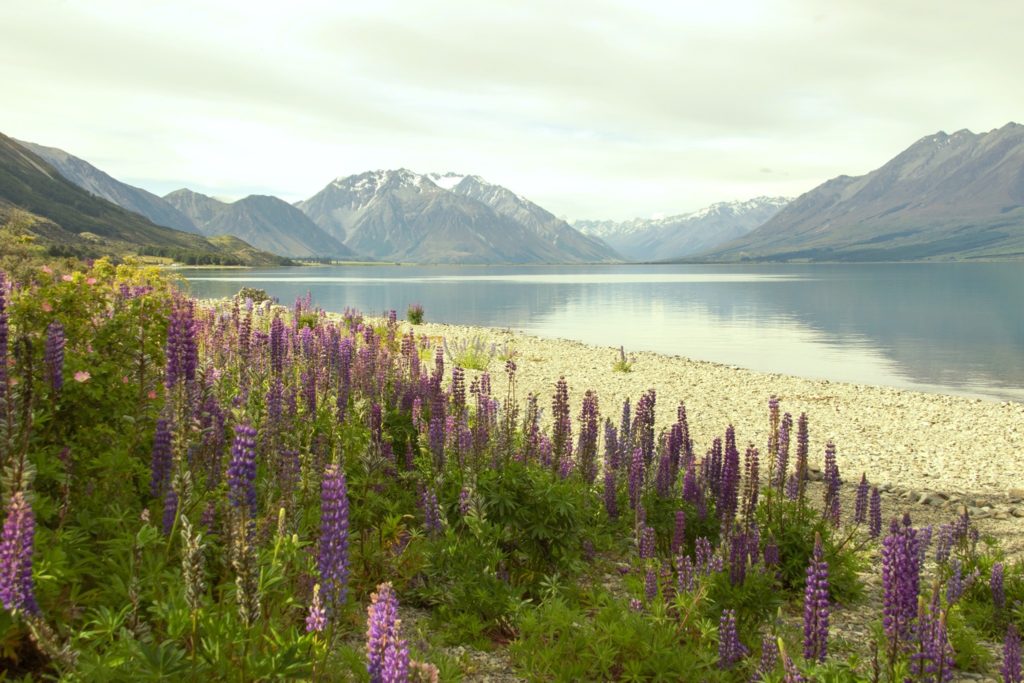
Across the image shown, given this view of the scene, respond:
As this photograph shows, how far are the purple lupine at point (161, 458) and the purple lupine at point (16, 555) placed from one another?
2.14 metres

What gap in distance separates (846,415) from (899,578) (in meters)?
20.6

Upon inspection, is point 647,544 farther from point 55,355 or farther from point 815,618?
point 55,355

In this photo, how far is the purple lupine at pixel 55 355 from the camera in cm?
552

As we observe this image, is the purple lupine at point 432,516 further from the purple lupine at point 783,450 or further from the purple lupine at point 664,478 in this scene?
the purple lupine at point 783,450

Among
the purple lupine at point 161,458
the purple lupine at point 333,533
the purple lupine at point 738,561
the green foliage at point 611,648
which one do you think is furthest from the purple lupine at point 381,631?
the purple lupine at point 738,561

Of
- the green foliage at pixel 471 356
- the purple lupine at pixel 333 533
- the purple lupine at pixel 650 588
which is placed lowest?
the green foliage at pixel 471 356

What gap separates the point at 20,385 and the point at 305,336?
7.23 m

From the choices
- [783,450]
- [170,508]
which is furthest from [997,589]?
[170,508]

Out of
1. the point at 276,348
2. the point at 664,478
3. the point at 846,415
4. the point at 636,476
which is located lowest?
the point at 846,415

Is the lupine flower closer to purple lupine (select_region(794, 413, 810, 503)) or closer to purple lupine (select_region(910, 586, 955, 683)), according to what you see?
purple lupine (select_region(910, 586, 955, 683))

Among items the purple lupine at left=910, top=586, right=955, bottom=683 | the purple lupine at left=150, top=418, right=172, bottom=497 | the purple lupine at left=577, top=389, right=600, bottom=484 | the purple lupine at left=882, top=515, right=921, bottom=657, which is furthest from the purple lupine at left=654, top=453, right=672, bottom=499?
the purple lupine at left=150, top=418, right=172, bottom=497

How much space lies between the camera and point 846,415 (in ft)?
73.3

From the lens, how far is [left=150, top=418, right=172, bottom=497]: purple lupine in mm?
5234

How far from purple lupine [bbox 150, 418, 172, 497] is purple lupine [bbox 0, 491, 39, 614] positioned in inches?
84.4
